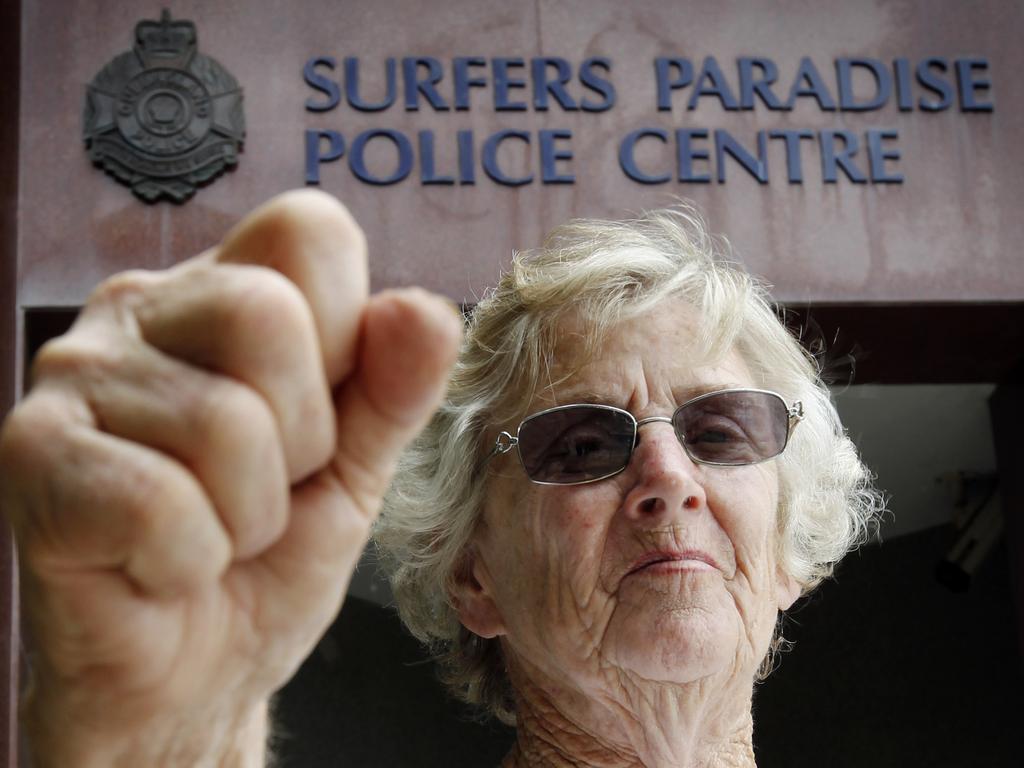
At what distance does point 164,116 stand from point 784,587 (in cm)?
239

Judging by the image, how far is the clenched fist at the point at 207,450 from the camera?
2.60ft

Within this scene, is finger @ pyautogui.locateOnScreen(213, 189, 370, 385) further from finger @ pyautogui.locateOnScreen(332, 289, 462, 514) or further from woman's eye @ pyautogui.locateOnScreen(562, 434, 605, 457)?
woman's eye @ pyautogui.locateOnScreen(562, 434, 605, 457)

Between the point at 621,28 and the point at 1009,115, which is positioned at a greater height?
the point at 621,28

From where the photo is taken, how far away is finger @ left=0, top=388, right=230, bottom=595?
781mm

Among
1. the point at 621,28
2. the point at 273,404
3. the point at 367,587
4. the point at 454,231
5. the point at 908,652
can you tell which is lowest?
the point at 908,652

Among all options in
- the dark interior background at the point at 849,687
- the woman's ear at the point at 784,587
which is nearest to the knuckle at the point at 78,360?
the woman's ear at the point at 784,587

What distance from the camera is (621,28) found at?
12.8 ft

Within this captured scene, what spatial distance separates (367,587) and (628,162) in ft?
9.29

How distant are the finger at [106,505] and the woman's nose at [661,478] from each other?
111 centimetres

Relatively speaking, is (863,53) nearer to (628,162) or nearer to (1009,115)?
(1009,115)

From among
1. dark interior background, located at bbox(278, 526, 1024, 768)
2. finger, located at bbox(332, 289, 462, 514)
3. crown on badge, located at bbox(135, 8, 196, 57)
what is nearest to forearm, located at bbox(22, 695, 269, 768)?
finger, located at bbox(332, 289, 462, 514)

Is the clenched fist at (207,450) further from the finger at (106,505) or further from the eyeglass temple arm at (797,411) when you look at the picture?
the eyeglass temple arm at (797,411)

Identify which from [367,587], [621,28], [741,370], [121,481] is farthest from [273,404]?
[367,587]

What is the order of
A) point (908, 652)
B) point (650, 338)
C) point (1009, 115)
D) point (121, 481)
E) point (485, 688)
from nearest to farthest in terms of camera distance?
point (121, 481) → point (650, 338) → point (485, 688) → point (1009, 115) → point (908, 652)
